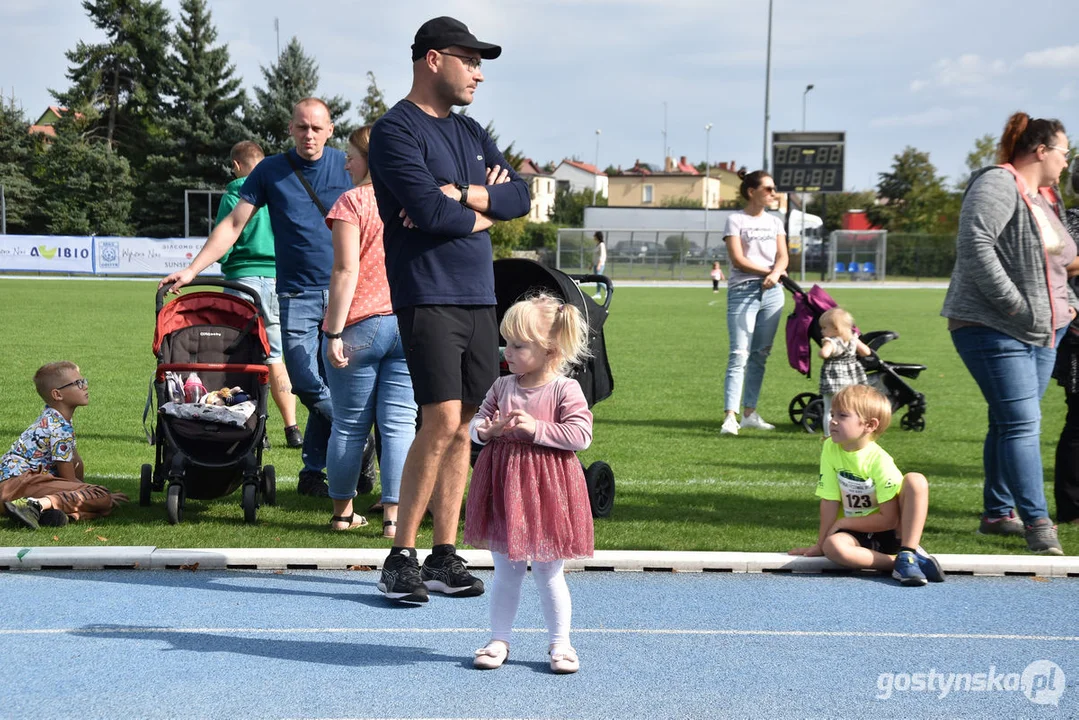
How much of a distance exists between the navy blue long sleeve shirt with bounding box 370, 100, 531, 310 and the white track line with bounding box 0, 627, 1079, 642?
1.29m

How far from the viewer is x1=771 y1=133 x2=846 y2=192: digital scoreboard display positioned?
51.7 meters

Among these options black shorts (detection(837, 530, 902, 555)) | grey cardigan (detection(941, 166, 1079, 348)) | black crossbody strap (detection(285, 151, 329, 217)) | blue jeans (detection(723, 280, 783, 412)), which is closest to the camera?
black shorts (detection(837, 530, 902, 555))

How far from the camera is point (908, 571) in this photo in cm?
531

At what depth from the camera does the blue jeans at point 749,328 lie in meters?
9.98

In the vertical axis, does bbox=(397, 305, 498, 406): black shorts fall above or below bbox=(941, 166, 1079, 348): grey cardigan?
below

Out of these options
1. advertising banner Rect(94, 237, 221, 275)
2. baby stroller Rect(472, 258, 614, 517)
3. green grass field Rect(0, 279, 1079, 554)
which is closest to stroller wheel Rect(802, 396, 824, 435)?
green grass field Rect(0, 279, 1079, 554)

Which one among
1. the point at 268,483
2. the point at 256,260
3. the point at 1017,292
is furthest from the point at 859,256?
the point at 268,483

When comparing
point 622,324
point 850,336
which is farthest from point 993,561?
point 622,324

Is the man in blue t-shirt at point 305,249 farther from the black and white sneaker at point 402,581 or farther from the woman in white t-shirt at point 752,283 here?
the woman in white t-shirt at point 752,283

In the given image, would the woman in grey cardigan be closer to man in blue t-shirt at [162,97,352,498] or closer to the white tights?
the white tights

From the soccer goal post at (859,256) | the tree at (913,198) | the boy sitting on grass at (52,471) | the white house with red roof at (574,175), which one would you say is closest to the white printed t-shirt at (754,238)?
the boy sitting on grass at (52,471)

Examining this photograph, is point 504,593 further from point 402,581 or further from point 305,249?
point 305,249

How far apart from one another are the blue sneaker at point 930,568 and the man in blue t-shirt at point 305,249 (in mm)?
3378

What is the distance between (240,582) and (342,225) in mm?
1677
